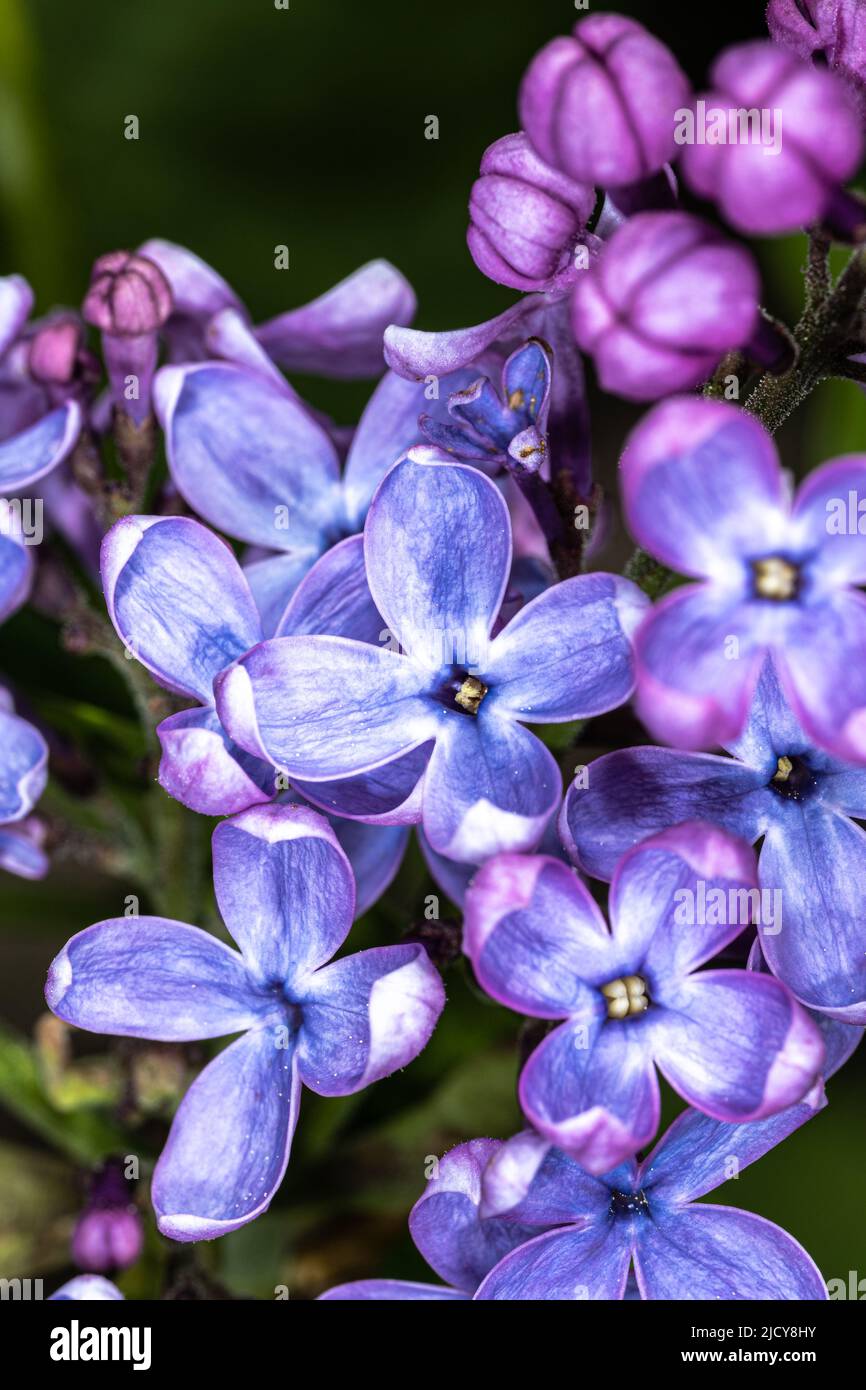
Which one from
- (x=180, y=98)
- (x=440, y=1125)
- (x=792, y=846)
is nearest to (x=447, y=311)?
(x=180, y=98)

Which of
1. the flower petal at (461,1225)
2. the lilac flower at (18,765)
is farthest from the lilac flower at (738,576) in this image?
the lilac flower at (18,765)

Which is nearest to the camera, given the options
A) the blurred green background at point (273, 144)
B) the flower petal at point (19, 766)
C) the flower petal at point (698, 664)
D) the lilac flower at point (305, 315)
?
the flower petal at point (698, 664)

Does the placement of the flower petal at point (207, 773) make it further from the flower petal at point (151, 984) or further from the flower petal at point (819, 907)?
the flower petal at point (819, 907)

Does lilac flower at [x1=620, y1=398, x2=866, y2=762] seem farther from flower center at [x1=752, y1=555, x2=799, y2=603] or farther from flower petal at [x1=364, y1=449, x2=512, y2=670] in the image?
flower petal at [x1=364, y1=449, x2=512, y2=670]

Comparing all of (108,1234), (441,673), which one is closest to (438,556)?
(441,673)

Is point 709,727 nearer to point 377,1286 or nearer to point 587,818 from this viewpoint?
point 587,818

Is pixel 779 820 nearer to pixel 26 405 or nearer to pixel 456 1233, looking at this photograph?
pixel 456 1233
